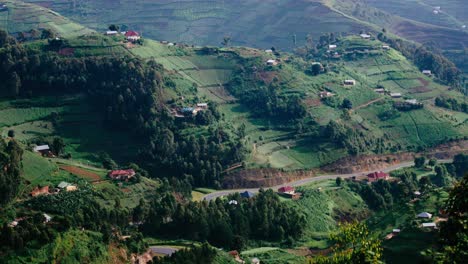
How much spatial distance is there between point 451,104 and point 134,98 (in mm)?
55514

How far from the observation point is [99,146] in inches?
3723

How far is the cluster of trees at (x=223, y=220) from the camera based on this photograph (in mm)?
69062

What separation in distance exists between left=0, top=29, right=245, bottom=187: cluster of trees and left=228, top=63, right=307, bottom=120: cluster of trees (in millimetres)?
9970

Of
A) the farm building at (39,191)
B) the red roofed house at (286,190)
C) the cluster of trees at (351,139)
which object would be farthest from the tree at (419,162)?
the farm building at (39,191)

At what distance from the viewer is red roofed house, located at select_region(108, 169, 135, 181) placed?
258ft

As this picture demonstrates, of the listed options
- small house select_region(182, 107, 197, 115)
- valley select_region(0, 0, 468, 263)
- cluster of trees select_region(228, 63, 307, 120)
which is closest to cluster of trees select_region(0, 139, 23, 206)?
valley select_region(0, 0, 468, 263)

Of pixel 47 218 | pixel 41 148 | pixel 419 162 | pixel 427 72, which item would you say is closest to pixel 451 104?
pixel 427 72

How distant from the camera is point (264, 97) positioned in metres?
111

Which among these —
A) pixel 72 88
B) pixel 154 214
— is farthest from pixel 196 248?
pixel 72 88

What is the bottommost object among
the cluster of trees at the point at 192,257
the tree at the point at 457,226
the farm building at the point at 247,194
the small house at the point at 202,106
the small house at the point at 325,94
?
the farm building at the point at 247,194

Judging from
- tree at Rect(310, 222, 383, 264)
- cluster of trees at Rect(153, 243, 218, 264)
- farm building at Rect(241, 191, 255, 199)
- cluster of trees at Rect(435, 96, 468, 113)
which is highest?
tree at Rect(310, 222, 383, 264)

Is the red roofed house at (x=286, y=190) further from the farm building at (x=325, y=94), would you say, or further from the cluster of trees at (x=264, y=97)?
the farm building at (x=325, y=94)

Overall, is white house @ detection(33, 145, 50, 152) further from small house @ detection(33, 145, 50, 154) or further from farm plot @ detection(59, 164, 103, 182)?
farm plot @ detection(59, 164, 103, 182)

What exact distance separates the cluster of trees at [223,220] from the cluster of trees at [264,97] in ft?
109
